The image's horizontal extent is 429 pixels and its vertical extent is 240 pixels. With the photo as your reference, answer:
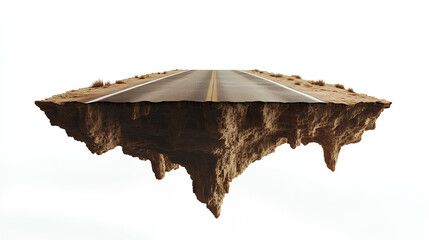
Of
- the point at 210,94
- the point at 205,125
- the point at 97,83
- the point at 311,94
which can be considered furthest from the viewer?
the point at 97,83

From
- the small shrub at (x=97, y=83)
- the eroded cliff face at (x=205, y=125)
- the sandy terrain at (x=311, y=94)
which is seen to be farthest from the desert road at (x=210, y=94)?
the small shrub at (x=97, y=83)

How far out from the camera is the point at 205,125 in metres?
5.21

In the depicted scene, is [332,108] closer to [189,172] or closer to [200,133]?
[200,133]

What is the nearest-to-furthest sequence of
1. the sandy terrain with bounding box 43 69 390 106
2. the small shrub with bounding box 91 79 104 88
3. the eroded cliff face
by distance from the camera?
the eroded cliff face, the sandy terrain with bounding box 43 69 390 106, the small shrub with bounding box 91 79 104 88

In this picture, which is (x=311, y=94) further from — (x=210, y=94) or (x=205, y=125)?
(x=205, y=125)

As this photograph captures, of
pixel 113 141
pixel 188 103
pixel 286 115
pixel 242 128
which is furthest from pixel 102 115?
pixel 286 115

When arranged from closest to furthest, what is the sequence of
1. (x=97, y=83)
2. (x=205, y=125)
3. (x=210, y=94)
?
(x=205, y=125), (x=210, y=94), (x=97, y=83)

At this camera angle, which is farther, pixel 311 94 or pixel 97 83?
pixel 97 83

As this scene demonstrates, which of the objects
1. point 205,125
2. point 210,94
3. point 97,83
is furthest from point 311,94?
point 97,83

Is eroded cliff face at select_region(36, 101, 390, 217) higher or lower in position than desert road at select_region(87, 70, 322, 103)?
lower

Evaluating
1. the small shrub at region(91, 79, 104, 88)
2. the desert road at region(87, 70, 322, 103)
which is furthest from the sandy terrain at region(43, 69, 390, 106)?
the desert road at region(87, 70, 322, 103)

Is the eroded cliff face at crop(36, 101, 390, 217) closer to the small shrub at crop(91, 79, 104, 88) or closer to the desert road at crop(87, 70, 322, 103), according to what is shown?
the desert road at crop(87, 70, 322, 103)

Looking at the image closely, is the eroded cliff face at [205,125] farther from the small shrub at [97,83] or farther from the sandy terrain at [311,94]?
the small shrub at [97,83]

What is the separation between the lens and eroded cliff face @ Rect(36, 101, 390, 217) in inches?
199
